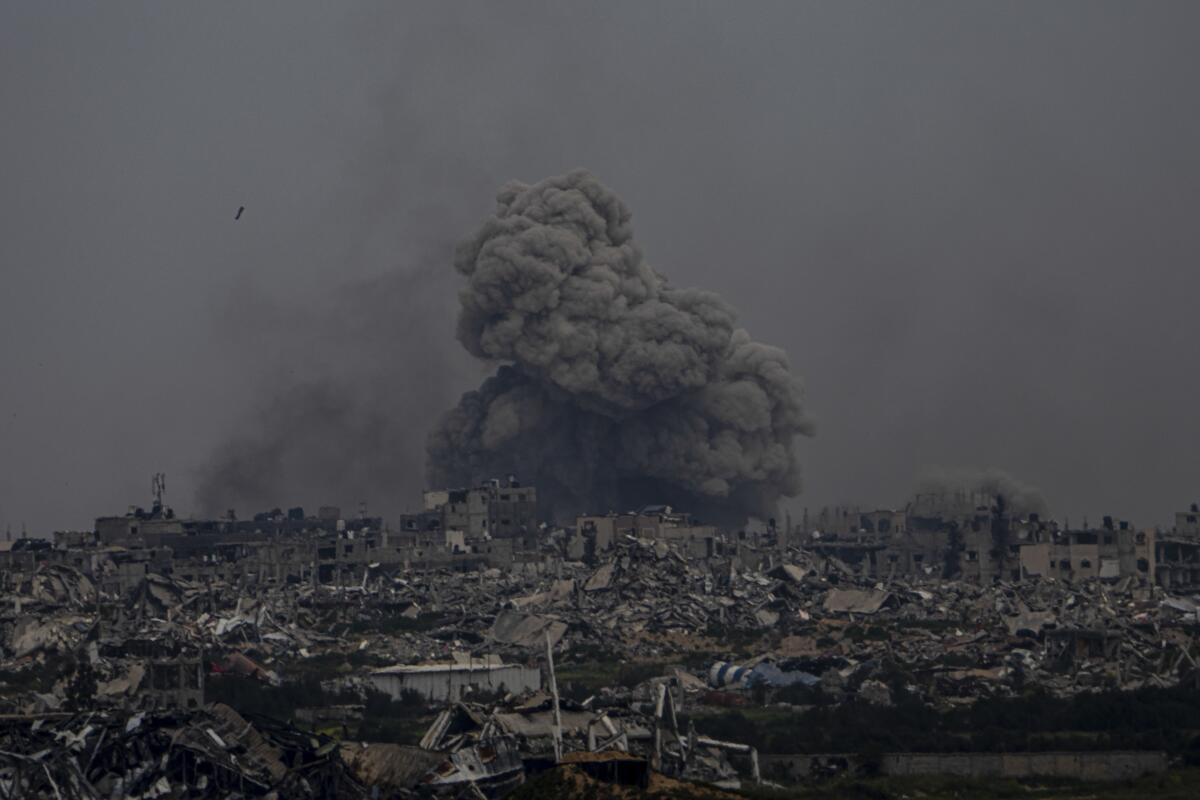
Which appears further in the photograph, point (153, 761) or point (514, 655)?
point (514, 655)

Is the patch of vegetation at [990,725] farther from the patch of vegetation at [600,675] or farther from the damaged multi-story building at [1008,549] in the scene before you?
the damaged multi-story building at [1008,549]

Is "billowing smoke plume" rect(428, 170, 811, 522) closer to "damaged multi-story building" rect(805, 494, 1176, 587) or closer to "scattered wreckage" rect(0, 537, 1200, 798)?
"damaged multi-story building" rect(805, 494, 1176, 587)

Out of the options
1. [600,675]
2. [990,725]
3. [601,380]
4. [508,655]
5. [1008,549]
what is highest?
[601,380]

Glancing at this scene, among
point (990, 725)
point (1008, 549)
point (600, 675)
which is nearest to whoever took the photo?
point (990, 725)

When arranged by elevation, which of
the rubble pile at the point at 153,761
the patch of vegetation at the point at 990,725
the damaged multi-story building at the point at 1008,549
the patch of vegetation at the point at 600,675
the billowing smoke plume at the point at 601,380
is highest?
the billowing smoke plume at the point at 601,380

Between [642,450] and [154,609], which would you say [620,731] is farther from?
[642,450]

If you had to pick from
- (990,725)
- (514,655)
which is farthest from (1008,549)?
(990,725)

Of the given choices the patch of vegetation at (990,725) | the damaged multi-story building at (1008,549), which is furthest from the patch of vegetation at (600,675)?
the damaged multi-story building at (1008,549)

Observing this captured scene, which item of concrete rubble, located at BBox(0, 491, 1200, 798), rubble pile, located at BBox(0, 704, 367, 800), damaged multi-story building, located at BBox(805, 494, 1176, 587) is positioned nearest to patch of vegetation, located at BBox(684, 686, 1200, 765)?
concrete rubble, located at BBox(0, 491, 1200, 798)

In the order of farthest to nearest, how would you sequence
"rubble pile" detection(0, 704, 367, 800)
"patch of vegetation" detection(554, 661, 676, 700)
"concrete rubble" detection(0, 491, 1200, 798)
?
"patch of vegetation" detection(554, 661, 676, 700), "concrete rubble" detection(0, 491, 1200, 798), "rubble pile" detection(0, 704, 367, 800)

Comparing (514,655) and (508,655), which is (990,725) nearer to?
(514,655)
